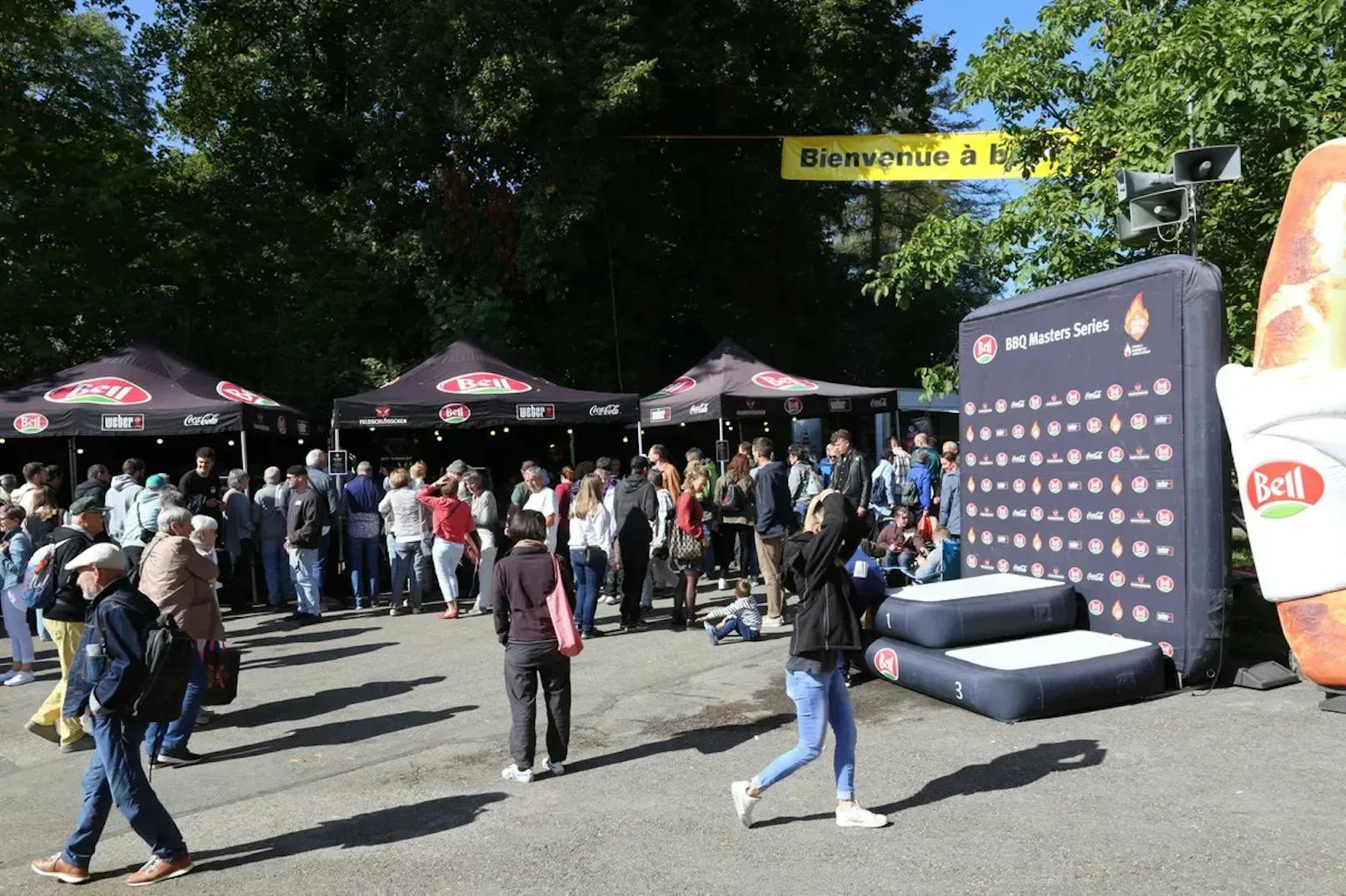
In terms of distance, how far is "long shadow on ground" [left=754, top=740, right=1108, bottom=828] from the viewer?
18.8 feet

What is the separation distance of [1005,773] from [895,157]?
1552 cm

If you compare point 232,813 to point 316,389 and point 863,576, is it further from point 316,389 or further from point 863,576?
point 316,389

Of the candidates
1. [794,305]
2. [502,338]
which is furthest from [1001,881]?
[794,305]

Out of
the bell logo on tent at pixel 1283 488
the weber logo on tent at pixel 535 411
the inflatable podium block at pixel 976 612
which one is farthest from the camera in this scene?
the weber logo on tent at pixel 535 411

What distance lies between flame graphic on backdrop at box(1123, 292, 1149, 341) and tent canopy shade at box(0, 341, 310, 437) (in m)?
10.8

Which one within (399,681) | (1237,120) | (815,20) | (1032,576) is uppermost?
(815,20)

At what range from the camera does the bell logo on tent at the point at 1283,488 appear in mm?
7102

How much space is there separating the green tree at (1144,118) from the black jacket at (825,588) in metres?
6.62

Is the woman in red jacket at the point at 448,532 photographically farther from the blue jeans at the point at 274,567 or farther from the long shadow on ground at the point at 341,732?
the long shadow on ground at the point at 341,732

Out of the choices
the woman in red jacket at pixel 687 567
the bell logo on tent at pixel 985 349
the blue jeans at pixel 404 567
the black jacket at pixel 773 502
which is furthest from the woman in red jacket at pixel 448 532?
the bell logo on tent at pixel 985 349

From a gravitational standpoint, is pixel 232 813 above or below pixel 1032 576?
below

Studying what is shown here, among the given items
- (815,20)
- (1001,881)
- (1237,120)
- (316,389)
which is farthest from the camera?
(316,389)

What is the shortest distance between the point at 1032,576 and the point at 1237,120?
5.18 meters

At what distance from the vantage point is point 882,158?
1997 cm
